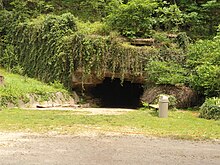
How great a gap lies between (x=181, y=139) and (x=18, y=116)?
5391 mm

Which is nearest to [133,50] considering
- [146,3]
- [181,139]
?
[146,3]

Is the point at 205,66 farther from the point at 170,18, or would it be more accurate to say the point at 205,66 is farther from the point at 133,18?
the point at 170,18

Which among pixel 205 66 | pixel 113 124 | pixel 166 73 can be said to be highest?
pixel 205 66

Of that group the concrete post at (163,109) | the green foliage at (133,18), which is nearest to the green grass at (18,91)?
the green foliage at (133,18)

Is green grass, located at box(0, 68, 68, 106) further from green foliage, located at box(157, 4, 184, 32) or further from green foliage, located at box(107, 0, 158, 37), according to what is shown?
green foliage, located at box(157, 4, 184, 32)

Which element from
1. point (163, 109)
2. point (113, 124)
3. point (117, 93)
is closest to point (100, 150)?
point (113, 124)

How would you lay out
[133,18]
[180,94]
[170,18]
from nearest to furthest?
[180,94]
[133,18]
[170,18]

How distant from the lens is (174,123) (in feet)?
35.0

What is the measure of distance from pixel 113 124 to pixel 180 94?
6374 mm

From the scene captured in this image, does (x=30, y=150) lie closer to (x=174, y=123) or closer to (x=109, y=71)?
(x=174, y=123)

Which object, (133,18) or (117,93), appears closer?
(133,18)

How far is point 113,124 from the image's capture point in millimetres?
10148

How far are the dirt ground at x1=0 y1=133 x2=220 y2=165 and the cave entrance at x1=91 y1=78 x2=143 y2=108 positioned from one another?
11267 mm

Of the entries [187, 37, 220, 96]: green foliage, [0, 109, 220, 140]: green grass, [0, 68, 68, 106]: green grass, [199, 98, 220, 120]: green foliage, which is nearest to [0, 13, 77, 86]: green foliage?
[0, 68, 68, 106]: green grass
